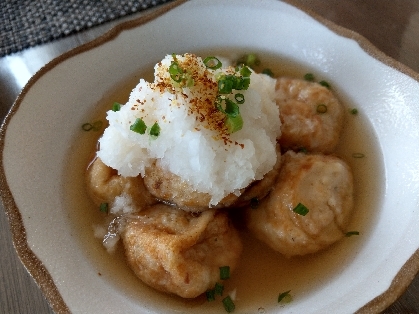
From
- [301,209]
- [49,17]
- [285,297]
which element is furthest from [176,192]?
[49,17]

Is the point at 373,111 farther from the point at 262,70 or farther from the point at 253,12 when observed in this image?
the point at 253,12

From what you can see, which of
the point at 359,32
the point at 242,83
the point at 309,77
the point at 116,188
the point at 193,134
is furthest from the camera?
the point at 359,32

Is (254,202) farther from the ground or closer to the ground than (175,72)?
closer to the ground

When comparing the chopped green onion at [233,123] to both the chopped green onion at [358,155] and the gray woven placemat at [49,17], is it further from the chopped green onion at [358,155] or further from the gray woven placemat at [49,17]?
the gray woven placemat at [49,17]

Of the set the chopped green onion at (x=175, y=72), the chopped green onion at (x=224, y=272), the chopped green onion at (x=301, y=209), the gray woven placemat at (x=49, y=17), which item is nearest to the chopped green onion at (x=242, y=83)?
the chopped green onion at (x=175, y=72)

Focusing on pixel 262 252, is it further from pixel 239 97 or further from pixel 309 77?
pixel 309 77

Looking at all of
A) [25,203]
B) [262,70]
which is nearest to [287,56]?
[262,70]
